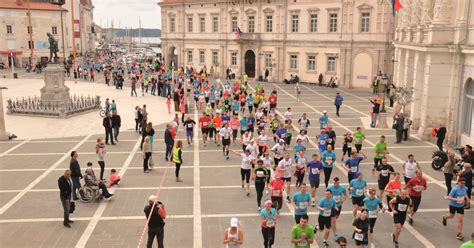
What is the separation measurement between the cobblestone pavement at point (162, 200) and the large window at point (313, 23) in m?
30.1

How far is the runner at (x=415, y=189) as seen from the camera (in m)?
13.1

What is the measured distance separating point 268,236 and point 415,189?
15.8 ft

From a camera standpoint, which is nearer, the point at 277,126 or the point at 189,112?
the point at 277,126

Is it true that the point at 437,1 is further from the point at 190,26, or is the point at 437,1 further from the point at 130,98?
the point at 190,26

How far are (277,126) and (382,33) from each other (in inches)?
1124

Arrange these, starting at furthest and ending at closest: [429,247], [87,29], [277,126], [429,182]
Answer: [87,29], [277,126], [429,182], [429,247]

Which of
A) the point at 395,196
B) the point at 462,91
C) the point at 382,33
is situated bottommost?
the point at 395,196

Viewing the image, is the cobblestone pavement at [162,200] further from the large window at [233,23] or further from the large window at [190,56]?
the large window at [190,56]

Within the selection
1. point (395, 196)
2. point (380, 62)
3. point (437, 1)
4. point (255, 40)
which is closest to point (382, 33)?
point (380, 62)

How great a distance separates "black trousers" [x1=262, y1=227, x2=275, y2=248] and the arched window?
14.8 metres

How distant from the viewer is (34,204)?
581 inches

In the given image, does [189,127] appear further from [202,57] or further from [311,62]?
[202,57]

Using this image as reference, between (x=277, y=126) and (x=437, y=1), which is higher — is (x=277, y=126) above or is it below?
below

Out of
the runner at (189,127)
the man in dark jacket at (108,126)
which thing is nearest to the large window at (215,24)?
the man in dark jacket at (108,126)
